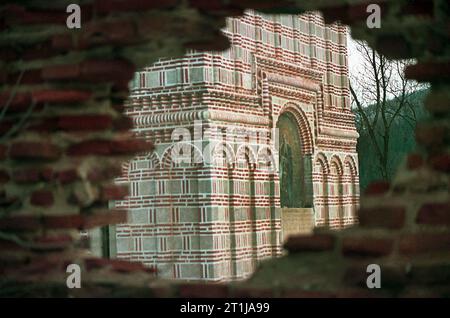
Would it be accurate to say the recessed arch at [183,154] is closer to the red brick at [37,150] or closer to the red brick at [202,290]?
the red brick at [37,150]

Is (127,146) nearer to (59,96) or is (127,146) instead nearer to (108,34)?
(59,96)

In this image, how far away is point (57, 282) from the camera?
4055 mm

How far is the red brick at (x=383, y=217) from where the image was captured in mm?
3605

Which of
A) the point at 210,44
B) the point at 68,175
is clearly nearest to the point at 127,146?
the point at 68,175

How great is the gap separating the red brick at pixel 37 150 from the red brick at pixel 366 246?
4.17ft

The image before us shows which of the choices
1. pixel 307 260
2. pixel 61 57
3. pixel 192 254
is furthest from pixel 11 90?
pixel 192 254

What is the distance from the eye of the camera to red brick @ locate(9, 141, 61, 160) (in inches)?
160

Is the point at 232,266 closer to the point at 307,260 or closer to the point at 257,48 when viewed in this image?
the point at 257,48

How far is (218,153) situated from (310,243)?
361 inches

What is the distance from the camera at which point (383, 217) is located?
3.64 m

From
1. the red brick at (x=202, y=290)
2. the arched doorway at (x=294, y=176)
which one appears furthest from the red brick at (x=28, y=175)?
the arched doorway at (x=294, y=176)

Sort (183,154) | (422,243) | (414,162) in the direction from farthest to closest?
1. (183,154)
2. (414,162)
3. (422,243)

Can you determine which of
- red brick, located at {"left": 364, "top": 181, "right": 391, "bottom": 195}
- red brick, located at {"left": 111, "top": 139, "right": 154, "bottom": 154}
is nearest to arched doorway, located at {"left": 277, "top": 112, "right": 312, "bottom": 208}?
red brick, located at {"left": 111, "top": 139, "right": 154, "bottom": 154}

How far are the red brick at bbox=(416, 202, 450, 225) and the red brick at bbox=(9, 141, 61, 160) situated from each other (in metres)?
1.53
